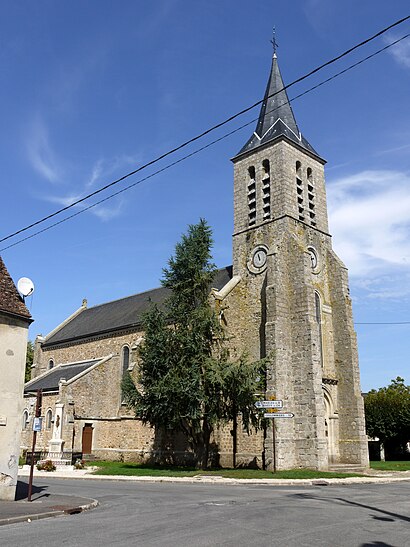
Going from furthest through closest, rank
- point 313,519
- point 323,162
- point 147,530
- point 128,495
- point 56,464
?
1. point 323,162
2. point 56,464
3. point 128,495
4. point 313,519
5. point 147,530

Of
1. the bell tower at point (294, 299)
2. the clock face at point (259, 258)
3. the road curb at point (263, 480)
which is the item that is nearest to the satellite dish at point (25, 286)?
the road curb at point (263, 480)

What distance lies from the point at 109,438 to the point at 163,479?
13001 millimetres

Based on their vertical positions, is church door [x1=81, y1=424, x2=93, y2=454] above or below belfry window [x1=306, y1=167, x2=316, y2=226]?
below

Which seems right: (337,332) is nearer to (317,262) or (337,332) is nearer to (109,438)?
(317,262)

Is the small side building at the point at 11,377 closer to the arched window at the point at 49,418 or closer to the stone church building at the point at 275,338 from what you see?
the stone church building at the point at 275,338

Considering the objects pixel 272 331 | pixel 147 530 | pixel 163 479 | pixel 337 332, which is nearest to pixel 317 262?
pixel 337 332

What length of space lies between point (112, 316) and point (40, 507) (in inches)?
Answer: 1080

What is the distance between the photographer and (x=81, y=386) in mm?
31922

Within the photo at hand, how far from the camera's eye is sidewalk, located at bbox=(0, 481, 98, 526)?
402 inches

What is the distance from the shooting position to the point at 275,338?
82.4 feet

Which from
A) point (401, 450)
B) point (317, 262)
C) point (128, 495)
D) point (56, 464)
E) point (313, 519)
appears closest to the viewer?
point (313, 519)

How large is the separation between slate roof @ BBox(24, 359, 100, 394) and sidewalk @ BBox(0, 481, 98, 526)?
20.0 meters

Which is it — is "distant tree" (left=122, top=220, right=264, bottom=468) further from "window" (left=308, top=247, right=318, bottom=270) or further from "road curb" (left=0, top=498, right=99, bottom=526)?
"road curb" (left=0, top=498, right=99, bottom=526)

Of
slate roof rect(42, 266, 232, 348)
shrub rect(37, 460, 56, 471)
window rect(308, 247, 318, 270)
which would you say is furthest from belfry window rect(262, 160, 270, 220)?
shrub rect(37, 460, 56, 471)
